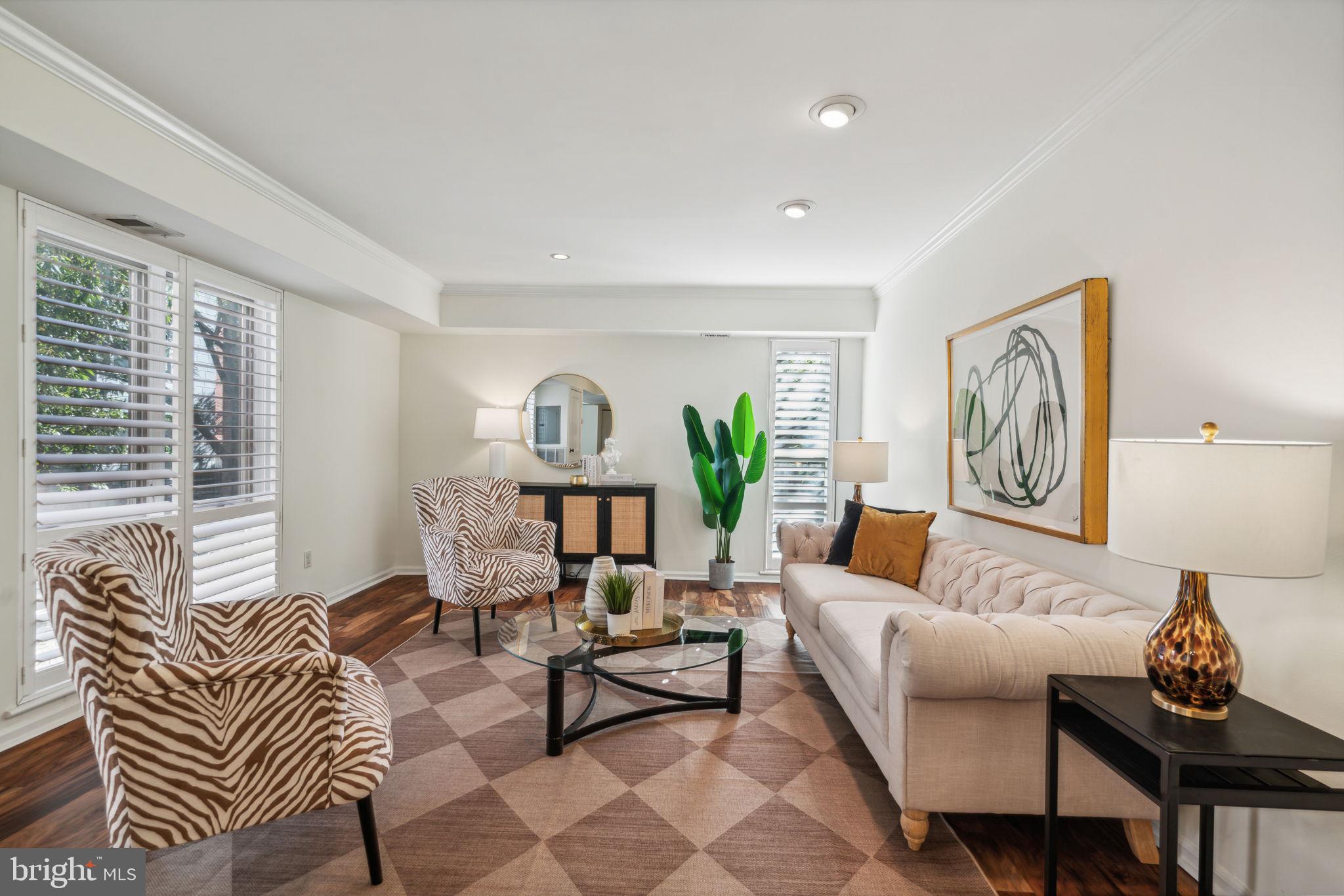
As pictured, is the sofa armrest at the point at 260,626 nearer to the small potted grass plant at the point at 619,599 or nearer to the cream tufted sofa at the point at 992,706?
the small potted grass plant at the point at 619,599

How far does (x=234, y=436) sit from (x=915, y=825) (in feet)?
12.4

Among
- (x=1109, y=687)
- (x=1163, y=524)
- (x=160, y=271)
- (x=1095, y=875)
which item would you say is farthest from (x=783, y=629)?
(x=160, y=271)

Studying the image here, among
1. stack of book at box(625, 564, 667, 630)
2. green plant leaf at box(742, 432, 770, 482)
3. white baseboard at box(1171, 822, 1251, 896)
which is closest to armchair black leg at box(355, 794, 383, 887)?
stack of book at box(625, 564, 667, 630)

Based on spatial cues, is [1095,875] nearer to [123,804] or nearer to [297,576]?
[123,804]

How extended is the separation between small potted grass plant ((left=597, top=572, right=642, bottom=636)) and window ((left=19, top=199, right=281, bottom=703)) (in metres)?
2.18

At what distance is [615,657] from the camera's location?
2564 mm

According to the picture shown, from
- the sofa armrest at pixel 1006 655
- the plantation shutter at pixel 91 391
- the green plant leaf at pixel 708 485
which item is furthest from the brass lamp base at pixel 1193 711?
the green plant leaf at pixel 708 485

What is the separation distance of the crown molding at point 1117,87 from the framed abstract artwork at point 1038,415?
58 centimetres

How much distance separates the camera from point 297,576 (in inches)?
161

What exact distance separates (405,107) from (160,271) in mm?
1674

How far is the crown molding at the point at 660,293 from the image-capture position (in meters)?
5.05

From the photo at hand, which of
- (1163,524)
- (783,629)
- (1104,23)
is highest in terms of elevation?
(1104,23)

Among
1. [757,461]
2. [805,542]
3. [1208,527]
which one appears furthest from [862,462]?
[1208,527]

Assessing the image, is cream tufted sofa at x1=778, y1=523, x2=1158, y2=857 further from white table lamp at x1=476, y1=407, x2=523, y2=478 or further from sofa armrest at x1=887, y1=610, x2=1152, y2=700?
white table lamp at x1=476, y1=407, x2=523, y2=478
